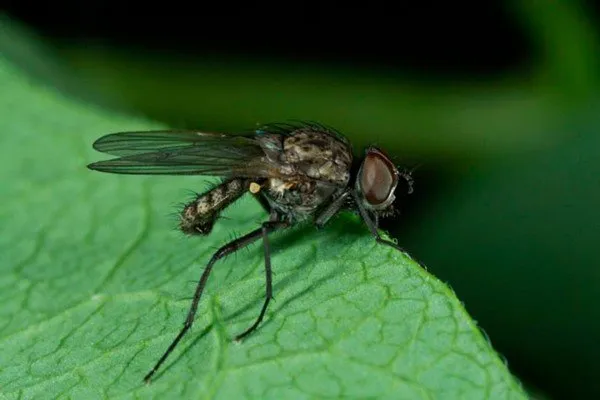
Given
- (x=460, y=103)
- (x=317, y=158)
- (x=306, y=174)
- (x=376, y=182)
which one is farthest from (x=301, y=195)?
(x=460, y=103)

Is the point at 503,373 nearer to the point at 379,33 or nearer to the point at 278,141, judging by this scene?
the point at 278,141

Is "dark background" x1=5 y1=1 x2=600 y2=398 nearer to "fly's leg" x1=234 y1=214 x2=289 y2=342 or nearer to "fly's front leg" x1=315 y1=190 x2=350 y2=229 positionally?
"fly's front leg" x1=315 y1=190 x2=350 y2=229

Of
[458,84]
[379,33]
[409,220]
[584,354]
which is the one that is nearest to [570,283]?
[584,354]

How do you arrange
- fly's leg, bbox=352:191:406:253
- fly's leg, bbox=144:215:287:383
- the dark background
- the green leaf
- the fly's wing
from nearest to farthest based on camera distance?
the green leaf → fly's leg, bbox=144:215:287:383 → fly's leg, bbox=352:191:406:253 → the fly's wing → the dark background

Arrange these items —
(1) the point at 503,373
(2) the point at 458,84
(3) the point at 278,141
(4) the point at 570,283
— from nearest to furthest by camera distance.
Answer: (1) the point at 503,373, (3) the point at 278,141, (4) the point at 570,283, (2) the point at 458,84

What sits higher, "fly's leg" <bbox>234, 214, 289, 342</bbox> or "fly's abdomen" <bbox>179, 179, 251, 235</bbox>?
"fly's abdomen" <bbox>179, 179, 251, 235</bbox>

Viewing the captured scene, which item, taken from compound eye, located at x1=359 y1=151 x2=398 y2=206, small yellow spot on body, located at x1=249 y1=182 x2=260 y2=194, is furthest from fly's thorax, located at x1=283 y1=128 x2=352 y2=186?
small yellow spot on body, located at x1=249 y1=182 x2=260 y2=194

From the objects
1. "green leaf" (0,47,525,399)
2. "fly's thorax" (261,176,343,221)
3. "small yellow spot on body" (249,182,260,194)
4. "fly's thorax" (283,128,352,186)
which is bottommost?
"green leaf" (0,47,525,399)
